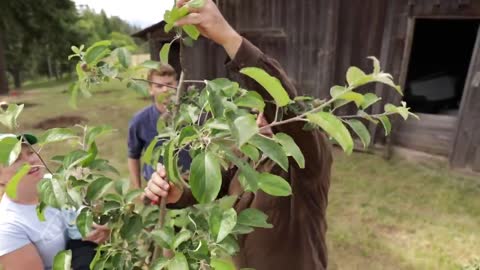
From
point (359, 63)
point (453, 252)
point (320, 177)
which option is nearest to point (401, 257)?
point (453, 252)

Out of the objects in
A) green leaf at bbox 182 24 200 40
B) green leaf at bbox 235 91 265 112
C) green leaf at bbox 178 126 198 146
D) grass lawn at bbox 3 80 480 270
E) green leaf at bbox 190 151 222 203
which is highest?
green leaf at bbox 182 24 200 40

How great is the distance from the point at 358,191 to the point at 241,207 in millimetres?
4022

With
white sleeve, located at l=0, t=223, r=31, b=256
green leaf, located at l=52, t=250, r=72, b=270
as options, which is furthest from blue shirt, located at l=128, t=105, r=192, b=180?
green leaf, located at l=52, t=250, r=72, b=270

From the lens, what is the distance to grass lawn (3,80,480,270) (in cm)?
367

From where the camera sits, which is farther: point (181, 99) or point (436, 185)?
point (436, 185)

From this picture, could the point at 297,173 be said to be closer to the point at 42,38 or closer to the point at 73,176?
the point at 73,176

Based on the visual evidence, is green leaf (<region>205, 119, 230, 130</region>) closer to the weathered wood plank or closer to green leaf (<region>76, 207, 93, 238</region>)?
green leaf (<region>76, 207, 93, 238</region>)

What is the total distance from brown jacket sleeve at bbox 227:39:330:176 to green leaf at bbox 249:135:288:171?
1.00 ft

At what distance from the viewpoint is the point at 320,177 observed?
1.32 metres

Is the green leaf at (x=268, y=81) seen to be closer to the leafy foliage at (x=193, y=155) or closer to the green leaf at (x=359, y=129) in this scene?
the leafy foliage at (x=193, y=155)

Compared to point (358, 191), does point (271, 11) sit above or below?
above

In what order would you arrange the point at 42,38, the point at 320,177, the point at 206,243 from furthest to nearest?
the point at 42,38
the point at 320,177
the point at 206,243

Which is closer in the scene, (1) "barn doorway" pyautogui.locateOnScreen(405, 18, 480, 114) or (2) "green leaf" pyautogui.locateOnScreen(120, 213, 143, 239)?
(2) "green leaf" pyautogui.locateOnScreen(120, 213, 143, 239)

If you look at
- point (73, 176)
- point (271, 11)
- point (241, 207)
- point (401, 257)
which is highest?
point (271, 11)
